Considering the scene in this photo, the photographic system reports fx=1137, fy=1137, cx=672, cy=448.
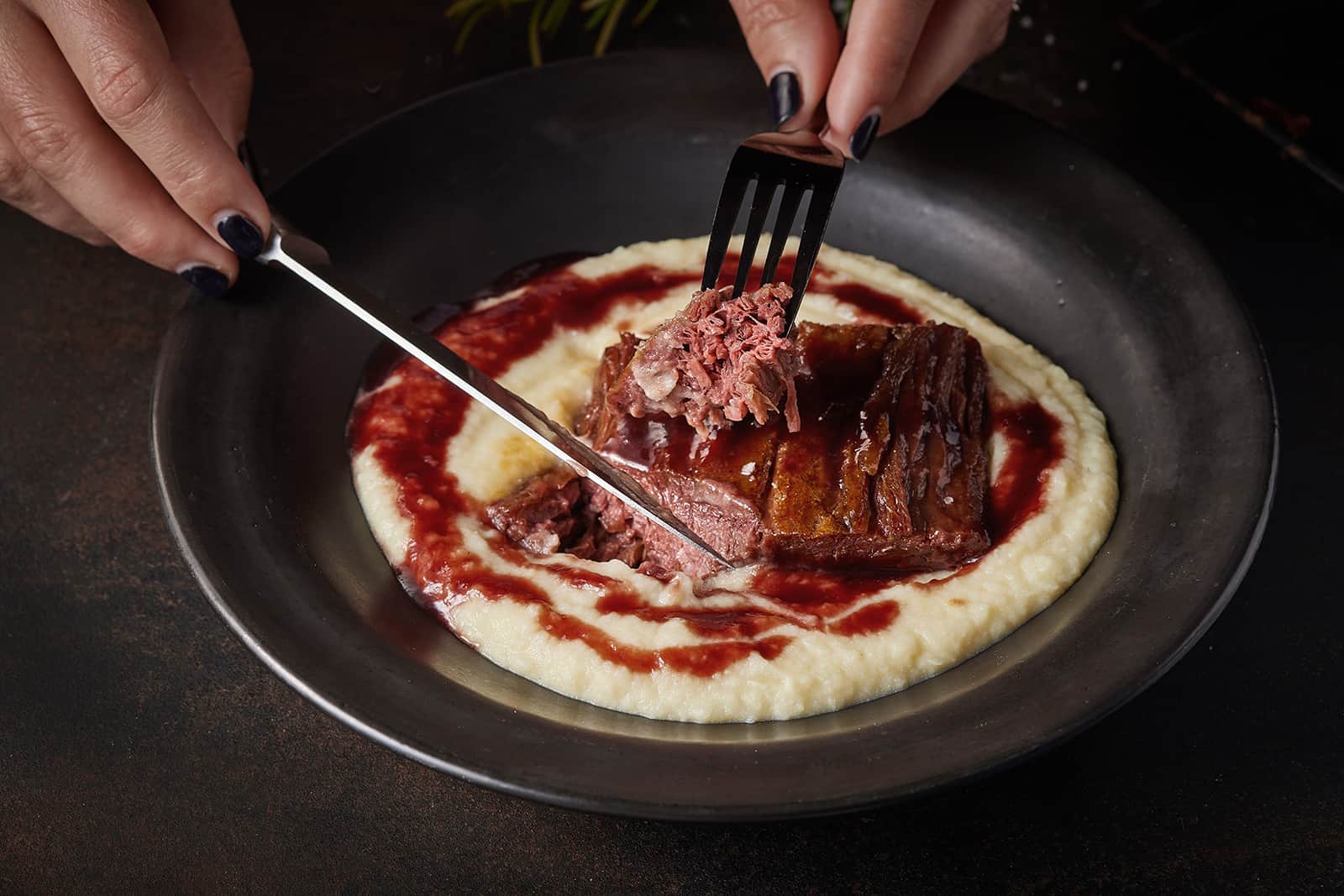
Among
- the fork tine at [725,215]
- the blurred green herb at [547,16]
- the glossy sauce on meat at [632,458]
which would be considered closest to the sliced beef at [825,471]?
the glossy sauce on meat at [632,458]

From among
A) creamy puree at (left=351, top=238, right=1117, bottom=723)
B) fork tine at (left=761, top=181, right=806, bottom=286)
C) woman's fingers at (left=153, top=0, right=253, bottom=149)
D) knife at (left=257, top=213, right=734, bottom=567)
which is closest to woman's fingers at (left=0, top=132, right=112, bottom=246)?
Answer: woman's fingers at (left=153, top=0, right=253, bottom=149)

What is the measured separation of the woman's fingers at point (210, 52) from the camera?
4.84m

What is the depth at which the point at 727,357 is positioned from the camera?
13.7ft

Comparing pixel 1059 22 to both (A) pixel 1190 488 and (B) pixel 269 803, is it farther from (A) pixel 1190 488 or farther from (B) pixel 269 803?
(B) pixel 269 803

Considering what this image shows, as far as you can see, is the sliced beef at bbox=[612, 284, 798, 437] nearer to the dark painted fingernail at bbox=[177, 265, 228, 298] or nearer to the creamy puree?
the creamy puree

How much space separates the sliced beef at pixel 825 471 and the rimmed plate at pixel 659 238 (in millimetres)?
545

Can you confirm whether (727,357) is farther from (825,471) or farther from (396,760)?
(396,760)

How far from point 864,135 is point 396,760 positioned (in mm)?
3018

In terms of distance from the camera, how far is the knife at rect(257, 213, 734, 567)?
424 cm

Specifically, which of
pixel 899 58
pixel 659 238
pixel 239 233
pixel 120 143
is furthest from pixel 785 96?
pixel 120 143

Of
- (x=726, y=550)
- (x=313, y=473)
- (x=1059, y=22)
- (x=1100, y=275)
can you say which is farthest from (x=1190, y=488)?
(x=1059, y=22)

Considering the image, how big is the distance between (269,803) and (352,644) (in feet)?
2.21

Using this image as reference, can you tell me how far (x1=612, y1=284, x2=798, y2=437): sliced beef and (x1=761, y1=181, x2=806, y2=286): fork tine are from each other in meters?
0.22

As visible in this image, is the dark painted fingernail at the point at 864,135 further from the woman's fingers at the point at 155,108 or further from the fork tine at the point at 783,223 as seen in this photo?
the woman's fingers at the point at 155,108
